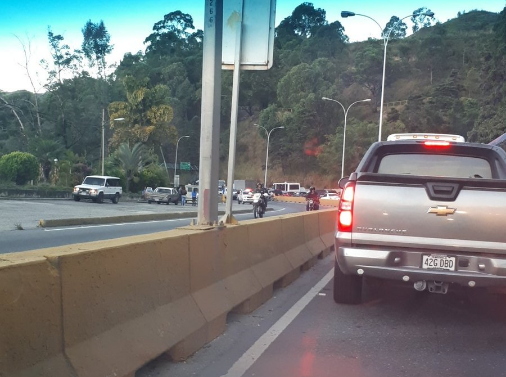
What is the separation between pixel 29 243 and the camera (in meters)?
14.4

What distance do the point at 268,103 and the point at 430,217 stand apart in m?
93.7

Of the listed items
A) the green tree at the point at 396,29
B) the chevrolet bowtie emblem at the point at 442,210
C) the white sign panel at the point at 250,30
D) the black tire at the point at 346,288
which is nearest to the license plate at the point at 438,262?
the chevrolet bowtie emblem at the point at 442,210

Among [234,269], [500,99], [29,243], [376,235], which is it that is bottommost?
[29,243]

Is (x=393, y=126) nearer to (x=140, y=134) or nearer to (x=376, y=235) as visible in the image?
(x=140, y=134)

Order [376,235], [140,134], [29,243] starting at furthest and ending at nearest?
[140,134]
[29,243]
[376,235]

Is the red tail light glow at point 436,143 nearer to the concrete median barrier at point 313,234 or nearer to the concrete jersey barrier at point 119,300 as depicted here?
the concrete jersey barrier at point 119,300

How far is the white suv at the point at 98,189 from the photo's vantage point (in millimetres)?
38875

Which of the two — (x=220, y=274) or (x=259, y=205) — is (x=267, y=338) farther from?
(x=259, y=205)

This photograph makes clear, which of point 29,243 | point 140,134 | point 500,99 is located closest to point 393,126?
point 500,99

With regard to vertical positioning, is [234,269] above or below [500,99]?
below

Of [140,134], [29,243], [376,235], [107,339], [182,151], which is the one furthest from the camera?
[182,151]

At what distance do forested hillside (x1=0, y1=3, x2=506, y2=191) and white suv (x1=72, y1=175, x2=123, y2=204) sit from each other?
31.0 feet

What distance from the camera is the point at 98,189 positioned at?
39.0 metres

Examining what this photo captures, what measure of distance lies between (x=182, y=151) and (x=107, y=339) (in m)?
89.2
